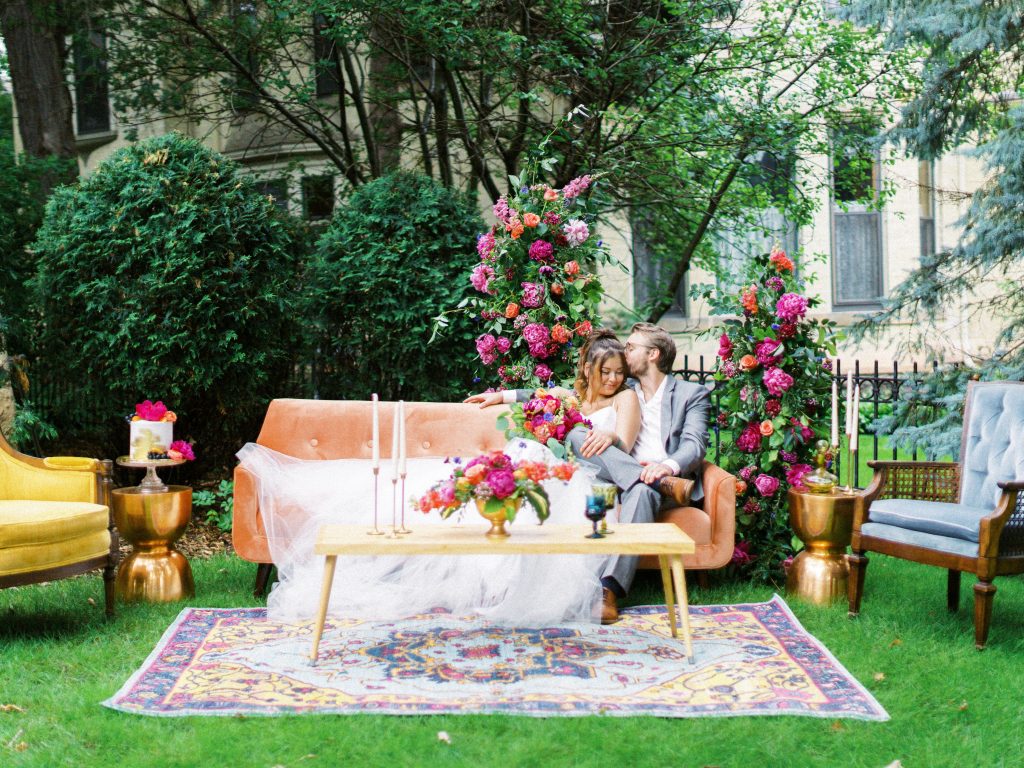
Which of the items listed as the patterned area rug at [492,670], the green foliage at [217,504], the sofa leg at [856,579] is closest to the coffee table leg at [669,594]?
the patterned area rug at [492,670]

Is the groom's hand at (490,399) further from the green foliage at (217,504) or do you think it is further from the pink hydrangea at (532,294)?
the green foliage at (217,504)

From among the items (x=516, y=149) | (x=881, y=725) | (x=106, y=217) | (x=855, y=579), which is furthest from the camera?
(x=516, y=149)

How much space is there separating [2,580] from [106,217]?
3564mm

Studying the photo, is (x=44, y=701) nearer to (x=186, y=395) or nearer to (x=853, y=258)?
(x=186, y=395)

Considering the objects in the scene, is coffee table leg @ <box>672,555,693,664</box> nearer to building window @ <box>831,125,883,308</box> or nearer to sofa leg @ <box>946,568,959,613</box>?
sofa leg @ <box>946,568,959,613</box>

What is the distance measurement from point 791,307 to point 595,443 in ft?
4.87

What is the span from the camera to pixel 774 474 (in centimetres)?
647

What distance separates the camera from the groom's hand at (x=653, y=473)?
227 inches

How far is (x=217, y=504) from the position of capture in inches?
324

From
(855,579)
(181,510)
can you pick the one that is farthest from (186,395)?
(855,579)

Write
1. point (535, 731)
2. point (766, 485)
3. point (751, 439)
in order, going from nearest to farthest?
point (535, 731)
point (766, 485)
point (751, 439)

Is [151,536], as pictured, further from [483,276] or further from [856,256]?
[856,256]

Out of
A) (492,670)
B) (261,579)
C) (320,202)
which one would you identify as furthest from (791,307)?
(320,202)

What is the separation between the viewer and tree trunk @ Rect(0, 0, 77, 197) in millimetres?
10469
